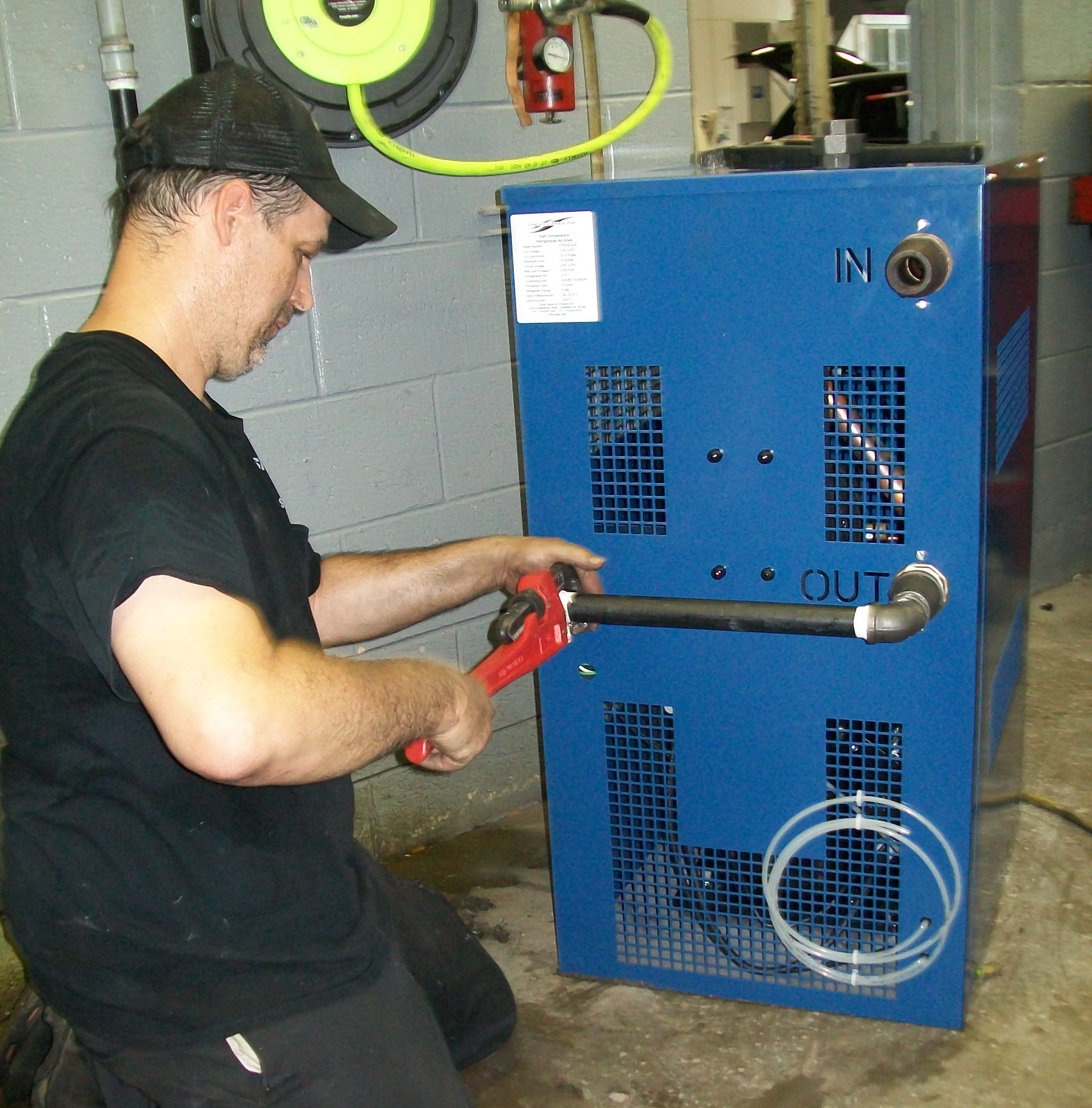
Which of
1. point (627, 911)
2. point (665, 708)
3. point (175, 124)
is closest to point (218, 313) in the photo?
point (175, 124)

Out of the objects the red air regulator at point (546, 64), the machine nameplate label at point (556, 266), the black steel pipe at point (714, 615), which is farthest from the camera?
the red air regulator at point (546, 64)

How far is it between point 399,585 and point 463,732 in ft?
1.40

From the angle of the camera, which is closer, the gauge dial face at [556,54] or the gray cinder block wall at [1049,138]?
the gauge dial face at [556,54]

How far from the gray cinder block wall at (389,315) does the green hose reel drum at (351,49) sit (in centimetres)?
8

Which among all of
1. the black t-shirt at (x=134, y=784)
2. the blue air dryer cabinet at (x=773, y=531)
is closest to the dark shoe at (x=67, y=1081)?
the black t-shirt at (x=134, y=784)

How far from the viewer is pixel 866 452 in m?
1.49

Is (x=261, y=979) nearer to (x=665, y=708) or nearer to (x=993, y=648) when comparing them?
(x=665, y=708)

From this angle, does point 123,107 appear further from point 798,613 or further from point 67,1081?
point 67,1081

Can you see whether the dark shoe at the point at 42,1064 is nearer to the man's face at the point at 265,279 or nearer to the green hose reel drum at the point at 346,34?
the man's face at the point at 265,279

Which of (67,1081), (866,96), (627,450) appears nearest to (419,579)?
(627,450)

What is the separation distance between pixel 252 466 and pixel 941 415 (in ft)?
2.64

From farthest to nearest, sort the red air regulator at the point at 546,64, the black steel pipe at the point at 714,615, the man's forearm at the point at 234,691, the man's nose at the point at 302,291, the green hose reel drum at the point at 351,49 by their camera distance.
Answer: the red air regulator at the point at 546,64
the green hose reel drum at the point at 351,49
the black steel pipe at the point at 714,615
the man's nose at the point at 302,291
the man's forearm at the point at 234,691

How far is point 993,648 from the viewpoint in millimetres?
1679

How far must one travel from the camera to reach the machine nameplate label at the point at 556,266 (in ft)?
5.11
